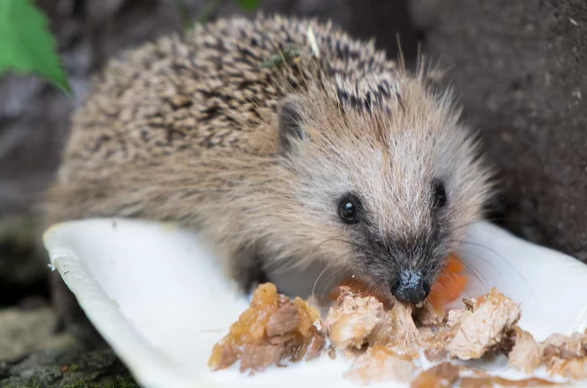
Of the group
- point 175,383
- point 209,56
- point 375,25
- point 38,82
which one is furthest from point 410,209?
point 38,82

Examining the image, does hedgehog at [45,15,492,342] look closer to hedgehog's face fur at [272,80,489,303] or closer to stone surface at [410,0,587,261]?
hedgehog's face fur at [272,80,489,303]

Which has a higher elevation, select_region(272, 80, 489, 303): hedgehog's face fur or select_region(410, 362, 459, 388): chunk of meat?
select_region(272, 80, 489, 303): hedgehog's face fur

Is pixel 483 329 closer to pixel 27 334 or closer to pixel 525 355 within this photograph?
pixel 525 355

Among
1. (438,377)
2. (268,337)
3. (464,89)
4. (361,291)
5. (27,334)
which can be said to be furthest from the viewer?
(464,89)

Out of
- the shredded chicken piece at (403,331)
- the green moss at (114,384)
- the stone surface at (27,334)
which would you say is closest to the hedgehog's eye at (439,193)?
→ the shredded chicken piece at (403,331)

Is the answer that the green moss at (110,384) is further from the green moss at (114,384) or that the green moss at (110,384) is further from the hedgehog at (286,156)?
the hedgehog at (286,156)

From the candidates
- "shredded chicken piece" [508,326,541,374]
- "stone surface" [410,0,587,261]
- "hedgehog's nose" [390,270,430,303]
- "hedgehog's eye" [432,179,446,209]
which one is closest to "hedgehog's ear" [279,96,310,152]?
"hedgehog's eye" [432,179,446,209]

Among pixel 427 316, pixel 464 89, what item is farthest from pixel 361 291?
pixel 464 89
